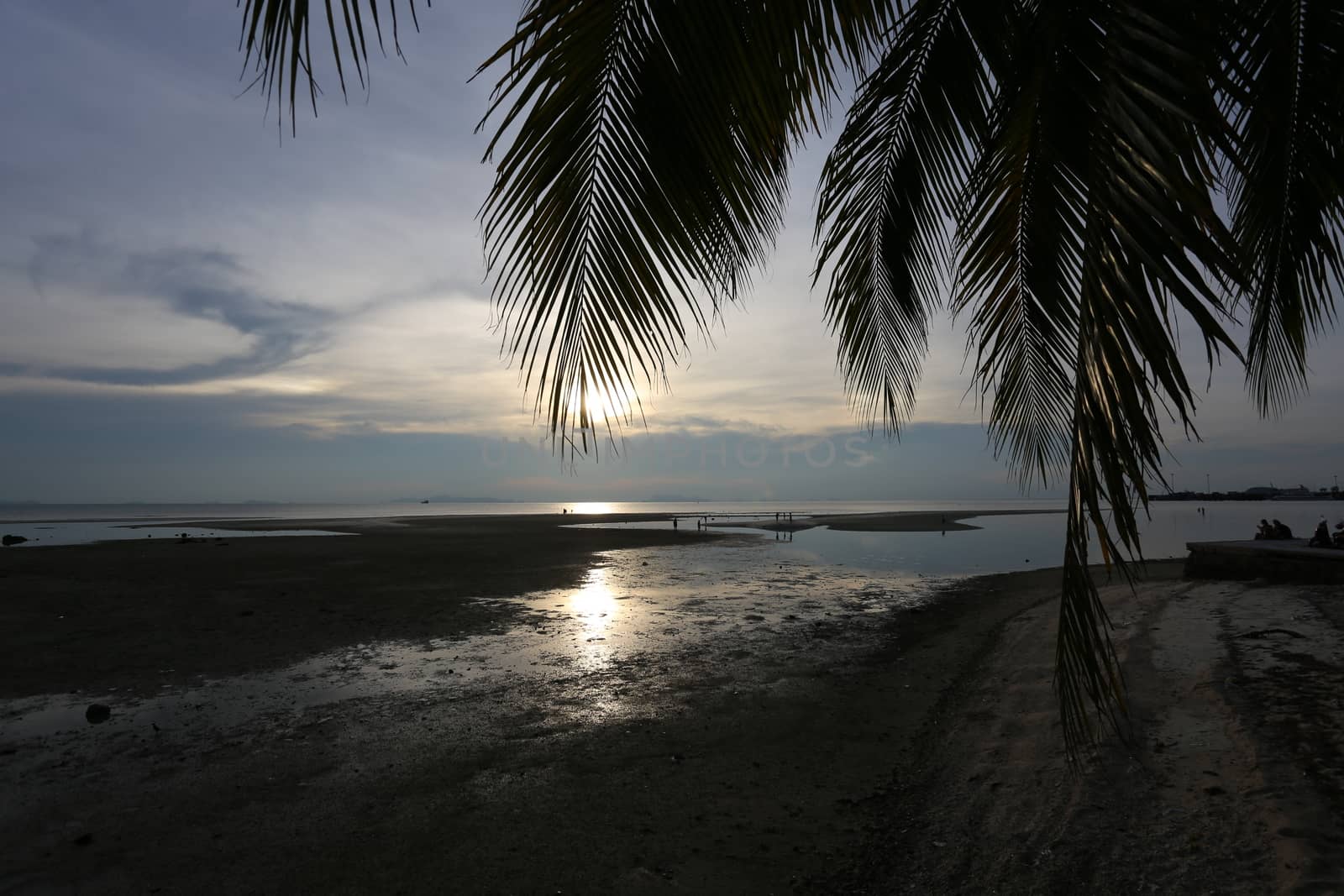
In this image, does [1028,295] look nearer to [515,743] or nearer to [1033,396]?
[1033,396]

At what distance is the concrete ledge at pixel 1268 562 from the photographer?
36.7 feet

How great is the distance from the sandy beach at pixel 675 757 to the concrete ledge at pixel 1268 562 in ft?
4.60

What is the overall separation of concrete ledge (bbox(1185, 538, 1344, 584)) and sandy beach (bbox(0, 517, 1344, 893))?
140cm

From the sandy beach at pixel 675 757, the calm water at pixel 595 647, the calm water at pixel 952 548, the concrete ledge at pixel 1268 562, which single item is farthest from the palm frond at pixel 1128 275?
the calm water at pixel 952 548

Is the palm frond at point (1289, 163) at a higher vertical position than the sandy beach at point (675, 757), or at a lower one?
higher

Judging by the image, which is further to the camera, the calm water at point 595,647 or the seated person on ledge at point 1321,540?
the seated person on ledge at point 1321,540

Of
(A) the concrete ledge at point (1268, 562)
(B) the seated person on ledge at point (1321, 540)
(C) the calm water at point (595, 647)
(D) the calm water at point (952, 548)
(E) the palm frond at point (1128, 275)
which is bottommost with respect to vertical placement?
(D) the calm water at point (952, 548)

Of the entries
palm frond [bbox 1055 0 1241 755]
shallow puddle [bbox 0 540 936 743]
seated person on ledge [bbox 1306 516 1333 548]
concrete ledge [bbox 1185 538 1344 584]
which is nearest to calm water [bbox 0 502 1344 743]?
shallow puddle [bbox 0 540 936 743]

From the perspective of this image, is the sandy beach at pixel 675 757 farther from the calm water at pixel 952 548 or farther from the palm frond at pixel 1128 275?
the calm water at pixel 952 548

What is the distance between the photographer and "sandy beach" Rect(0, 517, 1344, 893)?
3900 mm

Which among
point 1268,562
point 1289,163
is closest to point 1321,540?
point 1268,562

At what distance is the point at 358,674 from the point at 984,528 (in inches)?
1820

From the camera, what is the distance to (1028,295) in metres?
3.31

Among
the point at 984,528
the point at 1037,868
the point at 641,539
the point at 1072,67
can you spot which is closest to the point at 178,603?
the point at 1037,868
